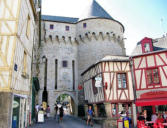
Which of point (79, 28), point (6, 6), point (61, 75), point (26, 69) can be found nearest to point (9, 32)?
point (6, 6)

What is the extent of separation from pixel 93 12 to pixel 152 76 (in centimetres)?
1212

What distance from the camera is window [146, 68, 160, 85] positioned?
9.45m

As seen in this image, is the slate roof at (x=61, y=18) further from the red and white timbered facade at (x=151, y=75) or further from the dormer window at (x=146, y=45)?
the red and white timbered facade at (x=151, y=75)

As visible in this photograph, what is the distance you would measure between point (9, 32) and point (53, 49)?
12.4 m

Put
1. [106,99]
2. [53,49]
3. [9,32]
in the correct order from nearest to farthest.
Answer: [9,32] → [106,99] → [53,49]

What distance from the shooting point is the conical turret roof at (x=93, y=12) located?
60.9 ft

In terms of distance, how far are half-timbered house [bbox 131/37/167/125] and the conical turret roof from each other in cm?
968

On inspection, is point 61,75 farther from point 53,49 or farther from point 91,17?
point 91,17

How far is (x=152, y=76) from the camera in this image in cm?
952

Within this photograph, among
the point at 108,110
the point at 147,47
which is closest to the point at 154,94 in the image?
the point at 108,110

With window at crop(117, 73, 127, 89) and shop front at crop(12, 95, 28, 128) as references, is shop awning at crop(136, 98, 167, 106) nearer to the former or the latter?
window at crop(117, 73, 127, 89)

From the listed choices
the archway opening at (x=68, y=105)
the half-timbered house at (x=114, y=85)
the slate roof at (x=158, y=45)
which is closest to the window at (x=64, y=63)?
the archway opening at (x=68, y=105)

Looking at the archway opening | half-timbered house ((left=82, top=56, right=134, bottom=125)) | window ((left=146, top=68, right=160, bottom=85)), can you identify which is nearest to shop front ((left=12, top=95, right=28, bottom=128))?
the archway opening

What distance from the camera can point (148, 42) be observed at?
10641 millimetres
